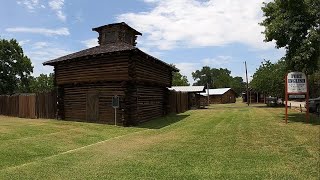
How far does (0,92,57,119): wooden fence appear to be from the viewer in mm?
27231

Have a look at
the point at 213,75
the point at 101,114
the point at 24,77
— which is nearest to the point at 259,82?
the point at 101,114

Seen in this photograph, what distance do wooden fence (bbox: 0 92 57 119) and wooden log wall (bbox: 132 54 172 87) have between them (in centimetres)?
746

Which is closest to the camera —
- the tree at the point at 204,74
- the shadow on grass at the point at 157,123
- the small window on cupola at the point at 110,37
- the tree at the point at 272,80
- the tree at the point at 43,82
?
the shadow on grass at the point at 157,123

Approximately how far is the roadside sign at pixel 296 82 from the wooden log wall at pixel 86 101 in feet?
33.1

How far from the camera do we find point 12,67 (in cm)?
6109

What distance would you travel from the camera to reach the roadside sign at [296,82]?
2106 cm

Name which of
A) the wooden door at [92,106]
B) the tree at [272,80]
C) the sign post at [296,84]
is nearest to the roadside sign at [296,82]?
the sign post at [296,84]

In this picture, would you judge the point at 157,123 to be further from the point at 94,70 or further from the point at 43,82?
the point at 43,82

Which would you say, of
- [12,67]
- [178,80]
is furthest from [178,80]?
[12,67]

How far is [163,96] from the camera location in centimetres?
3136

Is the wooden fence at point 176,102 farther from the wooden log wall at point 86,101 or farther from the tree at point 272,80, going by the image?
the tree at point 272,80

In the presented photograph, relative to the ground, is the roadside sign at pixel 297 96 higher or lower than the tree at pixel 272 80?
lower

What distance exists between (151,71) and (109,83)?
13.4 ft

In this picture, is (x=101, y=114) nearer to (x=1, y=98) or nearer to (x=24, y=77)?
(x=1, y=98)
